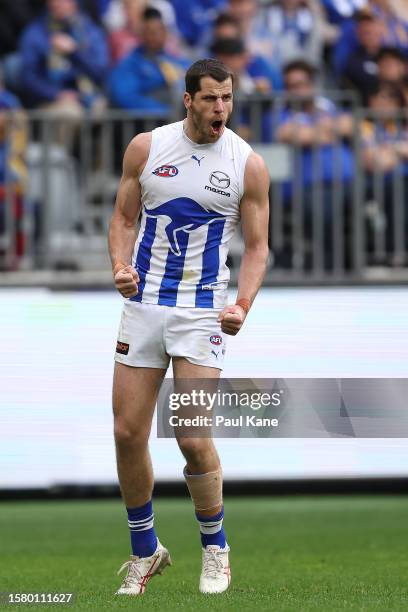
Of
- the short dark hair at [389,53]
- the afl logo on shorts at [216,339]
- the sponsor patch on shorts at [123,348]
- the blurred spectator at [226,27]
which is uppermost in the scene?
the blurred spectator at [226,27]

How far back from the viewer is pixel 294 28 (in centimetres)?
1391

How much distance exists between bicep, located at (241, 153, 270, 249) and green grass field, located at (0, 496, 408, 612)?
5.73ft

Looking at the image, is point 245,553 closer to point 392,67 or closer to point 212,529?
point 212,529

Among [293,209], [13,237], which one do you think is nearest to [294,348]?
[293,209]

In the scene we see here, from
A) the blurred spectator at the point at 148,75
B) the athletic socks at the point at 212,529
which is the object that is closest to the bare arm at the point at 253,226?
the athletic socks at the point at 212,529

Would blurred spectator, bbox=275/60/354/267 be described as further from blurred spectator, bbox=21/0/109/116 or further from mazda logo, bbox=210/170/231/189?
mazda logo, bbox=210/170/231/189

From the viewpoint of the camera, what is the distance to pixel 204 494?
20.9 feet

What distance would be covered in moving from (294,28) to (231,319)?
8430mm

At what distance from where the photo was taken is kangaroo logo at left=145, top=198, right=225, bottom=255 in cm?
629

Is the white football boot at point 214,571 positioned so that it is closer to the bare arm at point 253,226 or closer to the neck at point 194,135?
the bare arm at point 253,226

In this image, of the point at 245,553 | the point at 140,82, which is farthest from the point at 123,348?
the point at 140,82

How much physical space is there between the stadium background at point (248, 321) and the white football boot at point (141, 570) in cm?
99

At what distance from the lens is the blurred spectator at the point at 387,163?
11984 mm

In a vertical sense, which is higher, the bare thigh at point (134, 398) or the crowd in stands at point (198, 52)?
the crowd in stands at point (198, 52)
